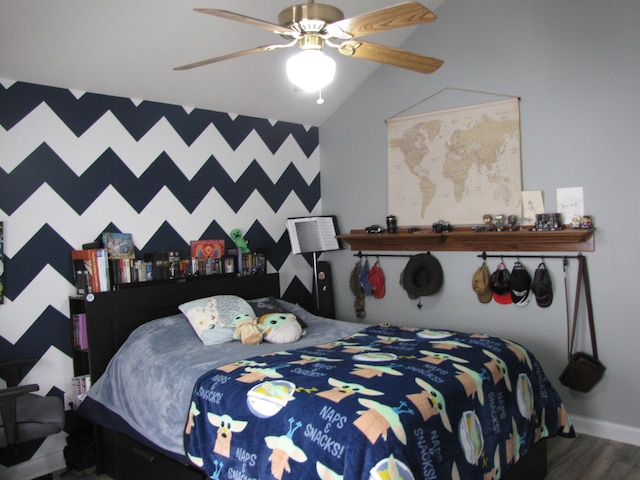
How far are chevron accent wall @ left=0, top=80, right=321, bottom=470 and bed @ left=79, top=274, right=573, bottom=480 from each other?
364 mm

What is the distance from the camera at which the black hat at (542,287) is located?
3.40 m

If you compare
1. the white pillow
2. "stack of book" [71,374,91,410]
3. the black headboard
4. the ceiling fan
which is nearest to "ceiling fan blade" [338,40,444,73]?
the ceiling fan

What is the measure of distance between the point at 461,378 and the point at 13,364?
2338 mm

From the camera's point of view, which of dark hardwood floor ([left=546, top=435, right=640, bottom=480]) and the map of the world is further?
the map of the world

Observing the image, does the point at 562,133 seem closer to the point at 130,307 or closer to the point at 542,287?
the point at 542,287

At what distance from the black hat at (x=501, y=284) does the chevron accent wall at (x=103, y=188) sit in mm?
1735

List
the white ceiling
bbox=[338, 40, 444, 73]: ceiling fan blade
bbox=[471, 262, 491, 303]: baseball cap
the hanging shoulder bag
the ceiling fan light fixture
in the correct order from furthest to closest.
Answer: bbox=[471, 262, 491, 303]: baseball cap, the hanging shoulder bag, the white ceiling, bbox=[338, 40, 444, 73]: ceiling fan blade, the ceiling fan light fixture

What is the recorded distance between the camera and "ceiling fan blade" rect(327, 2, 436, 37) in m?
1.84

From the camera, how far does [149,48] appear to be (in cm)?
309

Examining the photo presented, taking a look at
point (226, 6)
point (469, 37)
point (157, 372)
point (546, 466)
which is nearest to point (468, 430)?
point (546, 466)

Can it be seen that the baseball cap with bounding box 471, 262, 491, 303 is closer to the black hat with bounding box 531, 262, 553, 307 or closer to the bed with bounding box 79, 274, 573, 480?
the black hat with bounding box 531, 262, 553, 307

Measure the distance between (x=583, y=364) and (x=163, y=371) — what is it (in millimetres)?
2504

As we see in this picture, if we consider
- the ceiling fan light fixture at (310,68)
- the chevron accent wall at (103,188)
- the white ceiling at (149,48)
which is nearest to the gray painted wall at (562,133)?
the white ceiling at (149,48)

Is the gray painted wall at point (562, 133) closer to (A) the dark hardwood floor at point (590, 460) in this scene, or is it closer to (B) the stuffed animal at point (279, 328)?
(A) the dark hardwood floor at point (590, 460)
